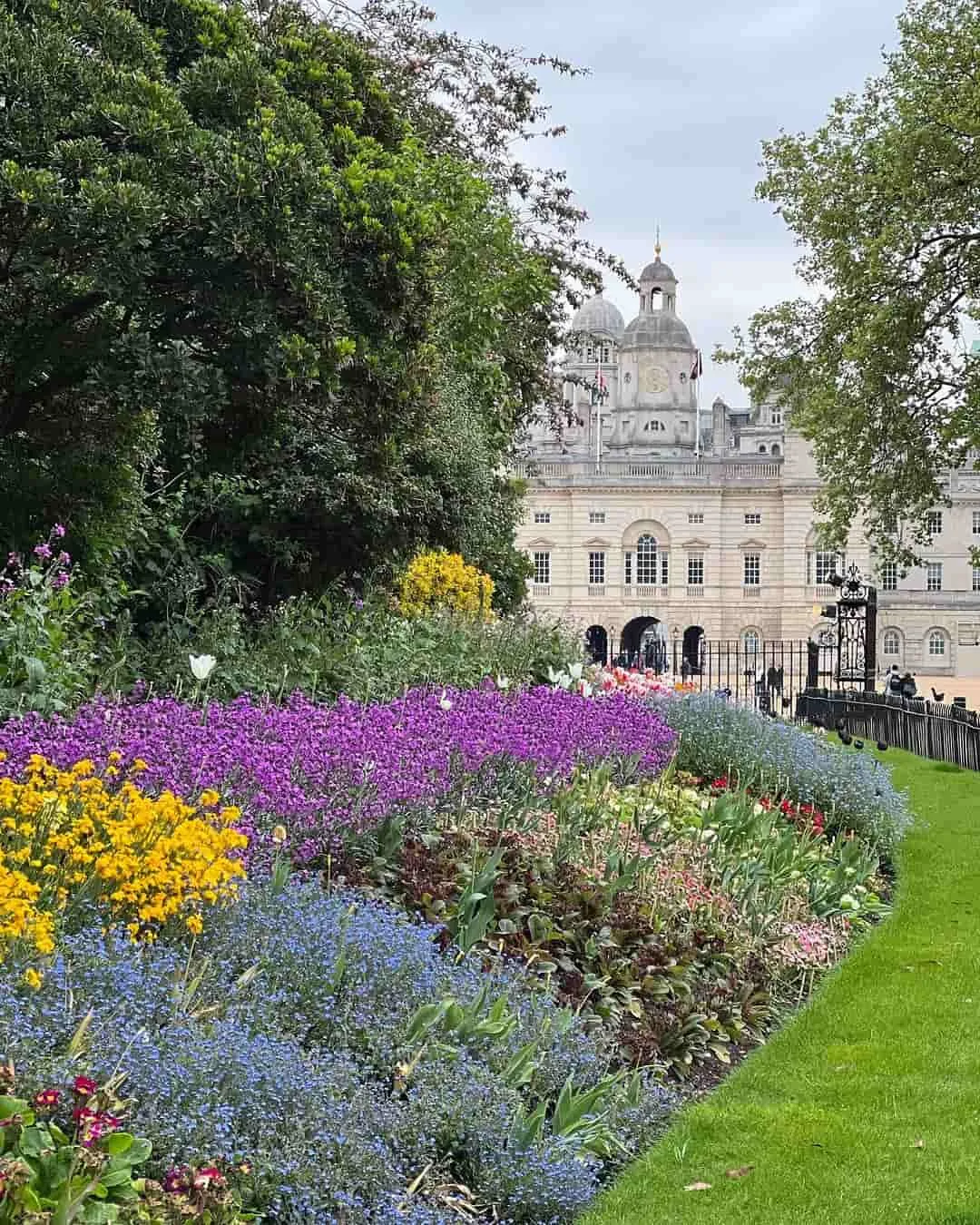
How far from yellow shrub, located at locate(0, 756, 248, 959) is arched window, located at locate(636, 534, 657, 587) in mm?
62013

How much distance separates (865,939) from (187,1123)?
470cm

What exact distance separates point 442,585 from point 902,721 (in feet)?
20.7

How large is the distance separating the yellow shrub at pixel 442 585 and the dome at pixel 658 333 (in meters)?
78.9

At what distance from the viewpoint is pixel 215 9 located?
7.75m

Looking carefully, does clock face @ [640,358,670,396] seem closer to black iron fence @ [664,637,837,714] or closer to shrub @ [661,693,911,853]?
black iron fence @ [664,637,837,714]

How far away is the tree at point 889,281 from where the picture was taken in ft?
54.9

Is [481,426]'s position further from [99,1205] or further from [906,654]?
[906,654]

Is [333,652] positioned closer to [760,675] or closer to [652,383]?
[760,675]

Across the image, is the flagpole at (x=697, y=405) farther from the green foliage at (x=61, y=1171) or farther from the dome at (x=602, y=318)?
the green foliage at (x=61, y=1171)

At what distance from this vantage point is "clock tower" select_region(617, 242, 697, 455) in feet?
301

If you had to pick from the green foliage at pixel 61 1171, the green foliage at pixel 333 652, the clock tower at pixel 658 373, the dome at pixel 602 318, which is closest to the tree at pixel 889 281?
the green foliage at pixel 333 652

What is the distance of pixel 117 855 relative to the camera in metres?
3.63

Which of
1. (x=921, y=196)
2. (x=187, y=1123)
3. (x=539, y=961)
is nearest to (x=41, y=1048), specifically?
(x=187, y=1123)

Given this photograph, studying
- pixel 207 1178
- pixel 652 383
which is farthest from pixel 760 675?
pixel 652 383
